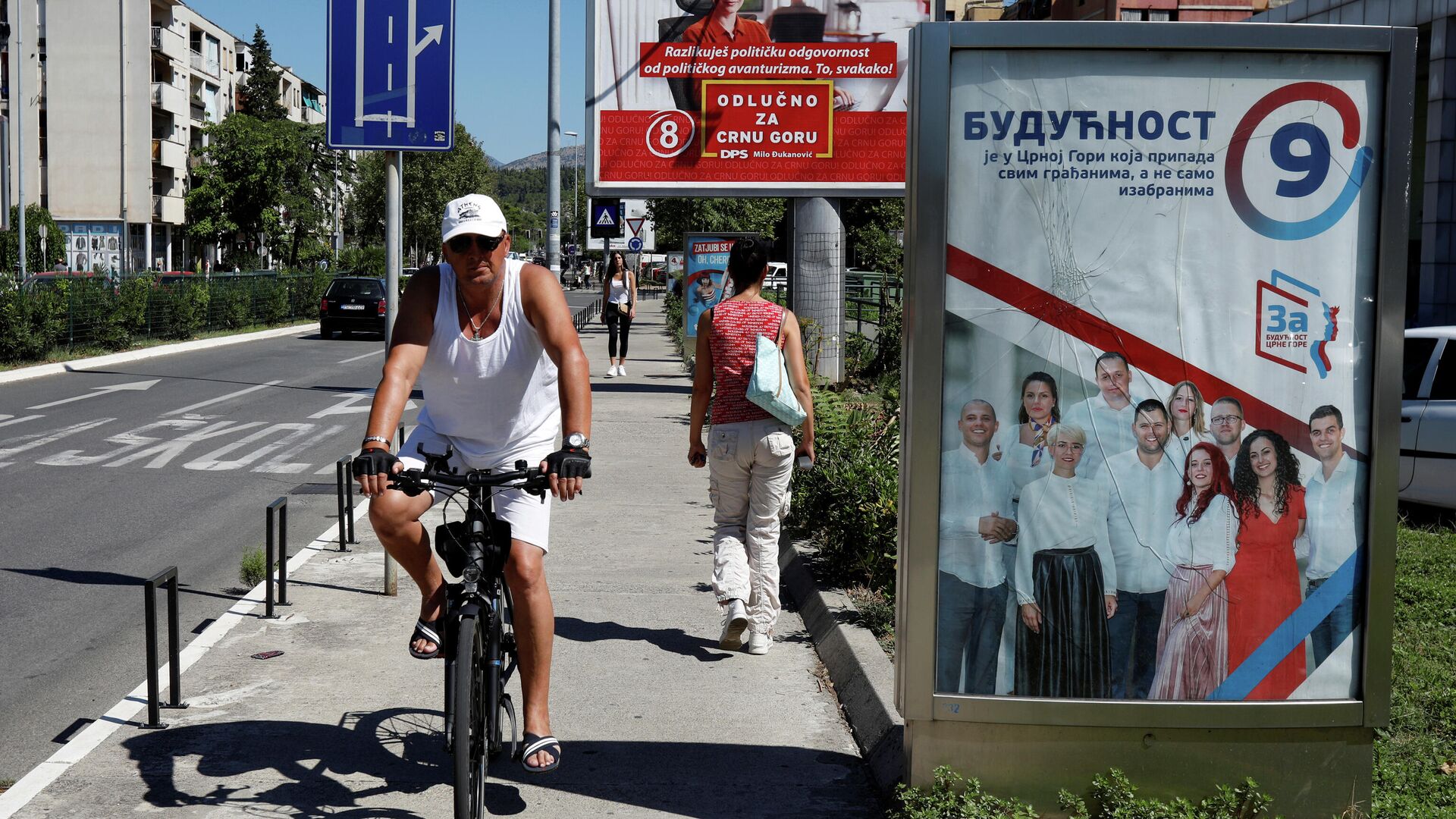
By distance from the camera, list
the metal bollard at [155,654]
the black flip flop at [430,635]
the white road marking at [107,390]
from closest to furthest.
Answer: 1. the black flip flop at [430,635]
2. the metal bollard at [155,654]
3. the white road marking at [107,390]

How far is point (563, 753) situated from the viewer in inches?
191

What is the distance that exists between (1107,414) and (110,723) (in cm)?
368

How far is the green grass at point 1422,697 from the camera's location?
14.4 ft

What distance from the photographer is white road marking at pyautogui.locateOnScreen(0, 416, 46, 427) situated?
50.3 feet

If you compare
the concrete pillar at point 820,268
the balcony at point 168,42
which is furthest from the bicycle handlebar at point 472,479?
the balcony at point 168,42

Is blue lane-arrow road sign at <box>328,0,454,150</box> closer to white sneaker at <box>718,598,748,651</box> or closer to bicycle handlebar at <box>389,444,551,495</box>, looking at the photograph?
white sneaker at <box>718,598,748,651</box>

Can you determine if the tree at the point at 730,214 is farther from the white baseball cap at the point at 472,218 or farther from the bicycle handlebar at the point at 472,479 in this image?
the bicycle handlebar at the point at 472,479

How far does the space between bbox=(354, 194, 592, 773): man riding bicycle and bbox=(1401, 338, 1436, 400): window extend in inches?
292

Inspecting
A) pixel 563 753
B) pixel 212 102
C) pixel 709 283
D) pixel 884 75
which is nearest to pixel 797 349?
pixel 563 753

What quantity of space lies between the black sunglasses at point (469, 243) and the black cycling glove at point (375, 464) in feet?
2.21

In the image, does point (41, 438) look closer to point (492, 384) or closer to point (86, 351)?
point (492, 384)

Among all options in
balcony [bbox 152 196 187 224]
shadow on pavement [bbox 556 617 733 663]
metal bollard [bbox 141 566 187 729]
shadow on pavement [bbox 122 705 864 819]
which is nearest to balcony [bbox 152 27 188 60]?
balcony [bbox 152 196 187 224]

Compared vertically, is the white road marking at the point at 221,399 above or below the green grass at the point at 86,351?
below

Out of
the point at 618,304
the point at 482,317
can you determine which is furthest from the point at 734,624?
the point at 618,304
